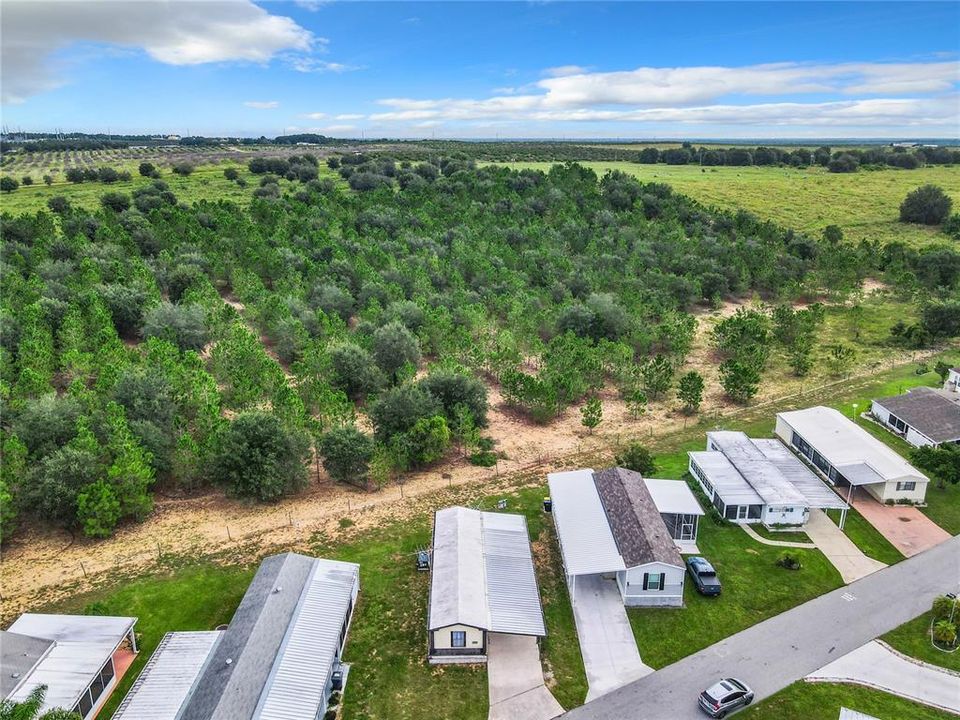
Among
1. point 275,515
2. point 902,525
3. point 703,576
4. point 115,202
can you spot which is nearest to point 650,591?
point 703,576

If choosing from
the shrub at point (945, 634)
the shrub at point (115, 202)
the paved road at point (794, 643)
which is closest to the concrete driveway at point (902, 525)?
the paved road at point (794, 643)

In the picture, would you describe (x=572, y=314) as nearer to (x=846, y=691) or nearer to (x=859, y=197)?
(x=846, y=691)

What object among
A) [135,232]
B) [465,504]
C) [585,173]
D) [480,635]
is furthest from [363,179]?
[480,635]

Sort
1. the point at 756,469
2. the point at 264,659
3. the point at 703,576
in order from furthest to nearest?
the point at 756,469 → the point at 703,576 → the point at 264,659

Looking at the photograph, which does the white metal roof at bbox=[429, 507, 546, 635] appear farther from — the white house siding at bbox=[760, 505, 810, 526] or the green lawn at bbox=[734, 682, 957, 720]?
the white house siding at bbox=[760, 505, 810, 526]

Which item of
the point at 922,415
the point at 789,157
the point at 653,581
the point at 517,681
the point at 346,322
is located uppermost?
the point at 789,157

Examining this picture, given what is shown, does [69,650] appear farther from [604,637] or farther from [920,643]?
[920,643]

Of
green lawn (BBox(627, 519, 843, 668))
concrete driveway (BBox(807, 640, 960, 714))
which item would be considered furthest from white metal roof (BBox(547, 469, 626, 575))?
concrete driveway (BBox(807, 640, 960, 714))
